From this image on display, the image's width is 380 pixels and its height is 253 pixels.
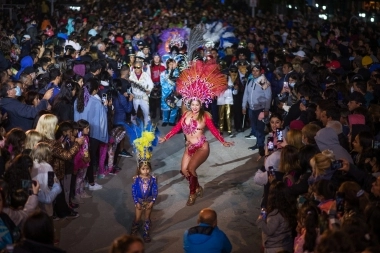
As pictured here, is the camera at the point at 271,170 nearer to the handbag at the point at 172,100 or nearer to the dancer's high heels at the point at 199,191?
the dancer's high heels at the point at 199,191

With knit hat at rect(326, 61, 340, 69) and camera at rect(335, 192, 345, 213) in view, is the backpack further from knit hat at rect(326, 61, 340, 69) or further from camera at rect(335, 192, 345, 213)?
knit hat at rect(326, 61, 340, 69)

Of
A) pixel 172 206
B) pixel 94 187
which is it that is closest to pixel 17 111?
pixel 94 187

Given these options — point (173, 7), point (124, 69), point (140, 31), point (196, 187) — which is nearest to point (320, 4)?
point (173, 7)

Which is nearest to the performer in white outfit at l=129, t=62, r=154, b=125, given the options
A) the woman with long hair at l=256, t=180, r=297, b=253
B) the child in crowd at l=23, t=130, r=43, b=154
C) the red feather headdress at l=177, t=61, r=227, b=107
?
the red feather headdress at l=177, t=61, r=227, b=107

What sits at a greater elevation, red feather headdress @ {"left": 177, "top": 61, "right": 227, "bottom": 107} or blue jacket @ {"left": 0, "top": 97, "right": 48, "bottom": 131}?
red feather headdress @ {"left": 177, "top": 61, "right": 227, "bottom": 107}

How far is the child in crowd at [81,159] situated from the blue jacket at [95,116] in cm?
A: 59

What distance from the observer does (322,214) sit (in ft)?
19.5

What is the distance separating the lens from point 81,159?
9961 millimetres

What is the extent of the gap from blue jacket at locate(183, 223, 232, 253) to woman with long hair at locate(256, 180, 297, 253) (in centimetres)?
68

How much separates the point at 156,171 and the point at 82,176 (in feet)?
6.55

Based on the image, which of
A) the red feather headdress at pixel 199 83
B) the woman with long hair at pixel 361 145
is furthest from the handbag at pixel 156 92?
the woman with long hair at pixel 361 145

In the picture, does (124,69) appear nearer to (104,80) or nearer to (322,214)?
(104,80)

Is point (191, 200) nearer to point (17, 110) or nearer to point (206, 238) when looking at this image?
point (17, 110)

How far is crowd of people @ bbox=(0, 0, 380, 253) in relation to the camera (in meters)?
6.30
